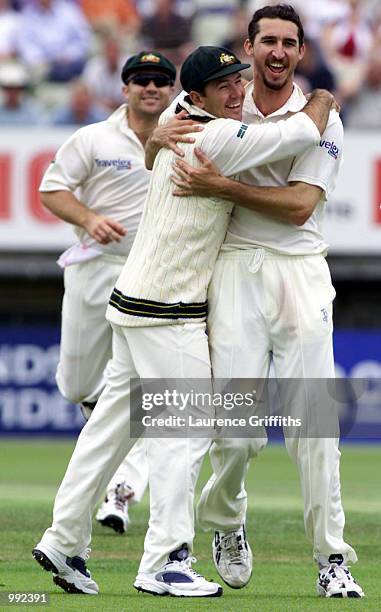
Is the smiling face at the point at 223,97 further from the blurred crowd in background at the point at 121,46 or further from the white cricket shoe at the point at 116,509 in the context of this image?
the blurred crowd in background at the point at 121,46

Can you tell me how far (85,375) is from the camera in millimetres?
9141

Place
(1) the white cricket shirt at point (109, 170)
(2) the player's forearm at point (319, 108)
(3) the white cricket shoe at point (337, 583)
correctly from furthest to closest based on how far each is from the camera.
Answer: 1. (1) the white cricket shirt at point (109, 170)
2. (2) the player's forearm at point (319, 108)
3. (3) the white cricket shoe at point (337, 583)

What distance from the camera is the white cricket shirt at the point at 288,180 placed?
6172 mm

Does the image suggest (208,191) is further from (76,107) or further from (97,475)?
(76,107)

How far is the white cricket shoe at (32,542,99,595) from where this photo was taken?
6.05m

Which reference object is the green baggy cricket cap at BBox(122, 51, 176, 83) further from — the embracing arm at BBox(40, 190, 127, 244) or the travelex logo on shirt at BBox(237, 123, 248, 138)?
the travelex logo on shirt at BBox(237, 123, 248, 138)

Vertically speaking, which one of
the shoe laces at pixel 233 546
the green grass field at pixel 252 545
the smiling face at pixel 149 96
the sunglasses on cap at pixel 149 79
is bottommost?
the green grass field at pixel 252 545

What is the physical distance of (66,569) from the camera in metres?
6.12

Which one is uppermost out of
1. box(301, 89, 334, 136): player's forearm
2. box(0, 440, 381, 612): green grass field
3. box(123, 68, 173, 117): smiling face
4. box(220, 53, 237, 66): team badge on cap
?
box(123, 68, 173, 117): smiling face

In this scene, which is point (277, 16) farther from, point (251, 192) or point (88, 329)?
point (88, 329)

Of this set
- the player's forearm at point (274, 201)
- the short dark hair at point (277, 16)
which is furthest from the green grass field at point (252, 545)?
the short dark hair at point (277, 16)

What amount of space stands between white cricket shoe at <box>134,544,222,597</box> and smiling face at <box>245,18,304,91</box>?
2111mm

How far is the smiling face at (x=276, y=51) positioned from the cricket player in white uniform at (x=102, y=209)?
7.42ft

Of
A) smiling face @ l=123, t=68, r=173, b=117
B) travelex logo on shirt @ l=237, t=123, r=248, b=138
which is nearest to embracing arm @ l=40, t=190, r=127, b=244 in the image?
smiling face @ l=123, t=68, r=173, b=117
